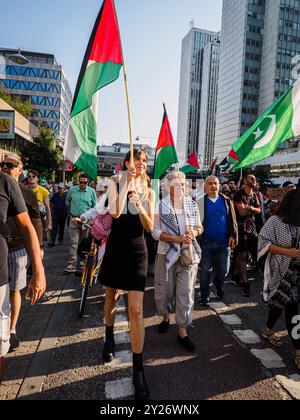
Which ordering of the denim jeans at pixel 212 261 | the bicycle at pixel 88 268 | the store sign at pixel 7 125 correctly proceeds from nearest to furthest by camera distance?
the bicycle at pixel 88 268
the denim jeans at pixel 212 261
the store sign at pixel 7 125

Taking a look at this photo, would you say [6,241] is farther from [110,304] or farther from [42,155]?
[42,155]

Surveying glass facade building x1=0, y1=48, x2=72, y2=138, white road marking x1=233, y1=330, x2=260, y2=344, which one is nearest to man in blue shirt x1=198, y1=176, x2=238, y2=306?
white road marking x1=233, y1=330, x2=260, y2=344

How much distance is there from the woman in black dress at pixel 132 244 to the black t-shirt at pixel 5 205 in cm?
90

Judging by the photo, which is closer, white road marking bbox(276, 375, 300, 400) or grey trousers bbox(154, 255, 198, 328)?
white road marking bbox(276, 375, 300, 400)

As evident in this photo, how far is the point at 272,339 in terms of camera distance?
158 inches

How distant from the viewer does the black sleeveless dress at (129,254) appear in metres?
3.16

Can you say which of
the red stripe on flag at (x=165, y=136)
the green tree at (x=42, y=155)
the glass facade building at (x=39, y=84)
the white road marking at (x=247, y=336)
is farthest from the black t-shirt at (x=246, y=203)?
the glass facade building at (x=39, y=84)

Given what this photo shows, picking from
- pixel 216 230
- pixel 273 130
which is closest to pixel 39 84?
pixel 216 230

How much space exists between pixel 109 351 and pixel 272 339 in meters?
1.89

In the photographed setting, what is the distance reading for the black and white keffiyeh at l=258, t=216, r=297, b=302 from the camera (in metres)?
3.65

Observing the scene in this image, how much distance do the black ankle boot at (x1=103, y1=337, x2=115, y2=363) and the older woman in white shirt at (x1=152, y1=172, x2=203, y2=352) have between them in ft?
2.61

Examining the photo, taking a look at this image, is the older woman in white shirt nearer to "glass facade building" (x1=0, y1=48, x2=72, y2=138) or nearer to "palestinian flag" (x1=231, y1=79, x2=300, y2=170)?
"palestinian flag" (x1=231, y1=79, x2=300, y2=170)

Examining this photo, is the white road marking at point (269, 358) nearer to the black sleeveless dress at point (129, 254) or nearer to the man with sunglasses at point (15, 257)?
the black sleeveless dress at point (129, 254)

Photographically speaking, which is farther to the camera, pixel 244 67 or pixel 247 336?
pixel 244 67
